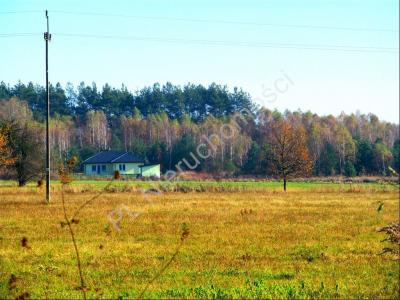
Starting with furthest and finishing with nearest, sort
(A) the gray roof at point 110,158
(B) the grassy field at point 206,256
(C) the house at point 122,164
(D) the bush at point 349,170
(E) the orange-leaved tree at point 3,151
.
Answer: (A) the gray roof at point 110,158 < (C) the house at point 122,164 < (D) the bush at point 349,170 < (E) the orange-leaved tree at point 3,151 < (B) the grassy field at point 206,256

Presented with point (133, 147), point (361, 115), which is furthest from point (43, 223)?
point (361, 115)

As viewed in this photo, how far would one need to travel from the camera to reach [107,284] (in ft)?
Result: 29.3

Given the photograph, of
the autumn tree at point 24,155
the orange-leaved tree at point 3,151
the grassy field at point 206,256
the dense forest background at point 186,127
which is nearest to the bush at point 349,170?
the dense forest background at point 186,127

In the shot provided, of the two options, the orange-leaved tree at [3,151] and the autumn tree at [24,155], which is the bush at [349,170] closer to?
the autumn tree at [24,155]

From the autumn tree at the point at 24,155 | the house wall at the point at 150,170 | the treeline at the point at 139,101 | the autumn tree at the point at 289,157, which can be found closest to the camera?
the autumn tree at the point at 24,155

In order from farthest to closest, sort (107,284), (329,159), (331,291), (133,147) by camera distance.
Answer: (133,147) < (329,159) < (107,284) < (331,291)

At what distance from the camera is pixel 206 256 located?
455 inches

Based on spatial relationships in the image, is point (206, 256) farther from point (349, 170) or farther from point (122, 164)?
point (349, 170)

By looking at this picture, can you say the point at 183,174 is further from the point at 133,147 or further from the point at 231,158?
the point at 133,147

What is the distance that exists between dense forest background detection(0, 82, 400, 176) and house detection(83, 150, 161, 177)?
369 cm

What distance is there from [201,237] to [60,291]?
6.14m

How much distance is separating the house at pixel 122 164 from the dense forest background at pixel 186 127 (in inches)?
145

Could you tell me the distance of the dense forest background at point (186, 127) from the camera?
77719 mm

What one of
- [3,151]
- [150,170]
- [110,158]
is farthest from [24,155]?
[150,170]
